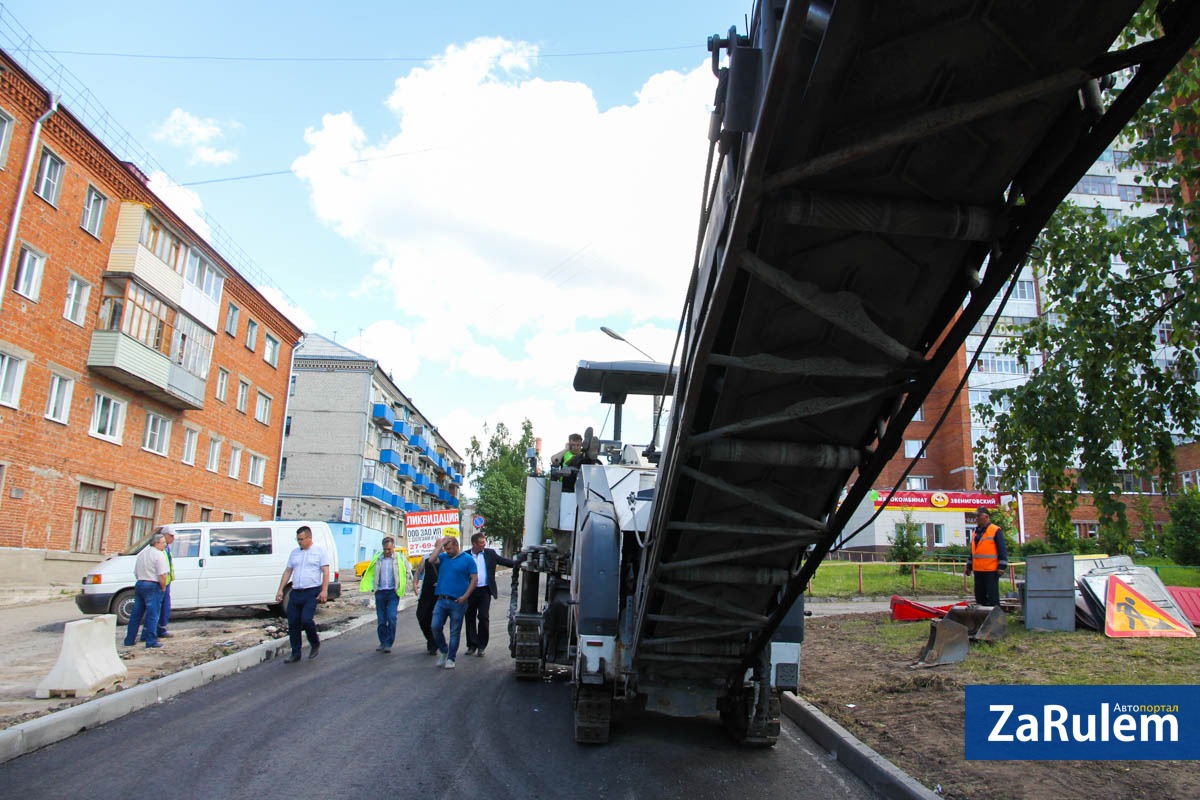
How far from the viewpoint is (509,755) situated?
20.2 ft

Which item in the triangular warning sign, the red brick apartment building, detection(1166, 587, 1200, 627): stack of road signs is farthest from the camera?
the red brick apartment building

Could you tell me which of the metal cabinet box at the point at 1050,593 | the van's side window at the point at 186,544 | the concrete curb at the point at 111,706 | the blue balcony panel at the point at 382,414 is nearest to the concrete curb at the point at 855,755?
the metal cabinet box at the point at 1050,593

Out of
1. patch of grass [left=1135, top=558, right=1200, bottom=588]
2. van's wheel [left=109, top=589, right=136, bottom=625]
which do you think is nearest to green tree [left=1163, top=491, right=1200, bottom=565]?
patch of grass [left=1135, top=558, right=1200, bottom=588]

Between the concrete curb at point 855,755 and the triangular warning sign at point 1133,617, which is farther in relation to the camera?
the triangular warning sign at point 1133,617

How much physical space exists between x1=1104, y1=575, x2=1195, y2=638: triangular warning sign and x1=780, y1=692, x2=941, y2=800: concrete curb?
4502 mm

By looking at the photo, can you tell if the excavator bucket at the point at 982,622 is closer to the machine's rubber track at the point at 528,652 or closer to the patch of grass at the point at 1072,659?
the patch of grass at the point at 1072,659

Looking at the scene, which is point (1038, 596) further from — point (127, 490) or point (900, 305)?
point (127, 490)

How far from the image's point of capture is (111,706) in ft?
22.6

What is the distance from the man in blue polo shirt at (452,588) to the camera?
10.6 metres

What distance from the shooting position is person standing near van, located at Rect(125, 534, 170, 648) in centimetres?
1109

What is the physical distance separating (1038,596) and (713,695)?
6.32 meters

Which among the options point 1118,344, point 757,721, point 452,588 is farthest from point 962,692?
point 452,588

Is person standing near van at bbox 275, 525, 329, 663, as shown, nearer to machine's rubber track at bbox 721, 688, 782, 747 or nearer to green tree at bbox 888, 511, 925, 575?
machine's rubber track at bbox 721, 688, 782, 747

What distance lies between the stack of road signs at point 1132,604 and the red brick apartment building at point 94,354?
901 inches
